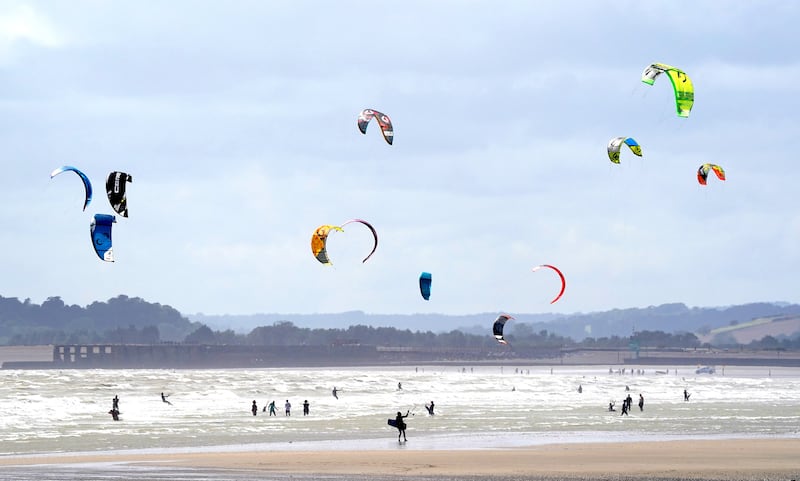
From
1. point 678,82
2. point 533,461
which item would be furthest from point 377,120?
point 533,461

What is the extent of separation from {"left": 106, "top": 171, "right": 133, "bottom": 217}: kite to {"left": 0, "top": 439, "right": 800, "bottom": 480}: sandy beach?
7.28 m

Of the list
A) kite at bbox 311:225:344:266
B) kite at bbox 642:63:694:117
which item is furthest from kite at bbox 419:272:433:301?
kite at bbox 642:63:694:117

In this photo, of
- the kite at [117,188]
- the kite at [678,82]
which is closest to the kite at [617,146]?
the kite at [678,82]

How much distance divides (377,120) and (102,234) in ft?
51.6

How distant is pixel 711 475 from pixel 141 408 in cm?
3789

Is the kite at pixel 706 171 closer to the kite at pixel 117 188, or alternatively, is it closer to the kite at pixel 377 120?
the kite at pixel 377 120

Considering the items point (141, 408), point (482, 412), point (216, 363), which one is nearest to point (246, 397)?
point (141, 408)

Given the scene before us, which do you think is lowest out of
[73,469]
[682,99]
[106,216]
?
[73,469]

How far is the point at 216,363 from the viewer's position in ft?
636

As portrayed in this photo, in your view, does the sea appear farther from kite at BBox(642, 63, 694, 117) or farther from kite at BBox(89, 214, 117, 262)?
kite at BBox(642, 63, 694, 117)

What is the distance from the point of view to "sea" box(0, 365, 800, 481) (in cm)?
4031

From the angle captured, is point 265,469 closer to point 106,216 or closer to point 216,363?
point 106,216

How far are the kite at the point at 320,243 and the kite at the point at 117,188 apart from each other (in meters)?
16.0

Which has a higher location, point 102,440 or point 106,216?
point 106,216
